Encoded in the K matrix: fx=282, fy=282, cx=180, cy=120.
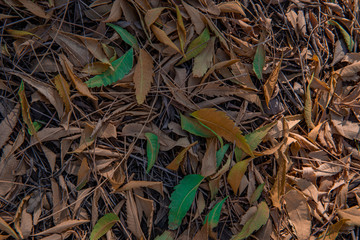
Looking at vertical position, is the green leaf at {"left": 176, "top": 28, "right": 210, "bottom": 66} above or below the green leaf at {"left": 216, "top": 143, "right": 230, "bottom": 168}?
above

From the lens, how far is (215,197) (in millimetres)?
737

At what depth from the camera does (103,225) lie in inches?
27.3

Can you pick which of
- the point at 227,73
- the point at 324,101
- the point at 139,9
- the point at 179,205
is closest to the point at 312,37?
the point at 324,101

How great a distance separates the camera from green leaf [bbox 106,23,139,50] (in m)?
0.72

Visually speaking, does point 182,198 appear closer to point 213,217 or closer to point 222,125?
point 213,217

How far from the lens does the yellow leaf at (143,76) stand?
0.71 meters

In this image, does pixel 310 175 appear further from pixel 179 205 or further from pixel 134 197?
pixel 134 197

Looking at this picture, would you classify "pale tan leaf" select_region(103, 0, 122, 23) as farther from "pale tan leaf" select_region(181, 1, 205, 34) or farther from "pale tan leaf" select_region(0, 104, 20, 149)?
"pale tan leaf" select_region(0, 104, 20, 149)

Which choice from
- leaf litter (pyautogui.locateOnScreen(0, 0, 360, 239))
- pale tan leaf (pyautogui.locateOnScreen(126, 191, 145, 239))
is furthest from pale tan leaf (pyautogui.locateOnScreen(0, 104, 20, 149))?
pale tan leaf (pyautogui.locateOnScreen(126, 191, 145, 239))

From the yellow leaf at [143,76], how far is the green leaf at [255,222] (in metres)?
0.42

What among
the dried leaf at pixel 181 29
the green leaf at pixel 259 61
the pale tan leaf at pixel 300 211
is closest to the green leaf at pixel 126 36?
the dried leaf at pixel 181 29

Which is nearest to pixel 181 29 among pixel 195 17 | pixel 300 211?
pixel 195 17

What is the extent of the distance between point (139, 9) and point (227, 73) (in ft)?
0.94

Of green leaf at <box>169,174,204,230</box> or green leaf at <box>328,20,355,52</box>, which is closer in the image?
green leaf at <box>169,174,204,230</box>
